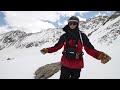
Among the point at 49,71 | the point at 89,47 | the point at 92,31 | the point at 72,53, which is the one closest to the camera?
the point at 72,53

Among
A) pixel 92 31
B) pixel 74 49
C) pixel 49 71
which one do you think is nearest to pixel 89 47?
pixel 74 49

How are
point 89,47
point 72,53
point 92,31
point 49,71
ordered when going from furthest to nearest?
point 92,31 → point 49,71 → point 89,47 → point 72,53

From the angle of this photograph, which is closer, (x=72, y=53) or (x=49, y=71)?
(x=72, y=53)

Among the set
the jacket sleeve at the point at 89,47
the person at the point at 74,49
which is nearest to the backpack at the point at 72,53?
the person at the point at 74,49

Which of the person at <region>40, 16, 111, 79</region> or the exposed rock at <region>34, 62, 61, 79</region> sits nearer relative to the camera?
the person at <region>40, 16, 111, 79</region>

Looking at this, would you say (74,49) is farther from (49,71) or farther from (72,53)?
(49,71)

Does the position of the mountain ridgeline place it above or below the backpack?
above

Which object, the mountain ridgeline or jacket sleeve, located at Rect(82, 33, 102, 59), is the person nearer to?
jacket sleeve, located at Rect(82, 33, 102, 59)

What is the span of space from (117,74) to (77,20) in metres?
4.27

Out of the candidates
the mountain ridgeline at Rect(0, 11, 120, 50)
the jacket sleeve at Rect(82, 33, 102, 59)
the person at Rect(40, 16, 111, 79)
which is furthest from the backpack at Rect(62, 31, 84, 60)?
A: the mountain ridgeline at Rect(0, 11, 120, 50)

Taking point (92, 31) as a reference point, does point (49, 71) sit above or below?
below

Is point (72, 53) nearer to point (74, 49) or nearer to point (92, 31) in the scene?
point (74, 49)

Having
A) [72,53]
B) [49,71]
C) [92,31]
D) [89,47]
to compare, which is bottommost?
[49,71]
